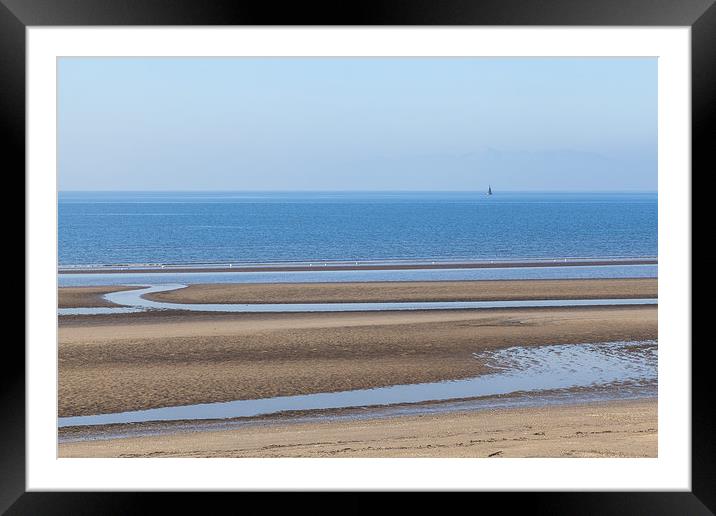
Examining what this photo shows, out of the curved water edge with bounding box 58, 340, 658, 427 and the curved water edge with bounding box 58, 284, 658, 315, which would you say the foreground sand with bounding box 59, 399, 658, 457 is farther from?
the curved water edge with bounding box 58, 284, 658, 315

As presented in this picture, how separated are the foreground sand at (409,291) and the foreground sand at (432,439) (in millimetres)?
7451

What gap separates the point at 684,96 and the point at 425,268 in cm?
1854

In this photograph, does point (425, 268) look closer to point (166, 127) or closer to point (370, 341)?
point (370, 341)

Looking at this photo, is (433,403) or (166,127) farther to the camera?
(166,127)

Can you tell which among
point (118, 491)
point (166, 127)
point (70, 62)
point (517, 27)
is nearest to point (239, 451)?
point (118, 491)

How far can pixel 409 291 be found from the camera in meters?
15.1

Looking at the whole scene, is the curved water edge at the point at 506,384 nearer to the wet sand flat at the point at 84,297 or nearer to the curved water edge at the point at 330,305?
the curved water edge at the point at 330,305

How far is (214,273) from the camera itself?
21.5 metres

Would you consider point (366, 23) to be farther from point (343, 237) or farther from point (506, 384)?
point (343, 237)

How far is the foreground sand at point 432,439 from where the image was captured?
5.59 meters

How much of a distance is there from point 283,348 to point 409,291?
609 centimetres

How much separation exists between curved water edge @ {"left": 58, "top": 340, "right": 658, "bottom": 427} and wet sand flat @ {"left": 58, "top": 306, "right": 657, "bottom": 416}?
209mm

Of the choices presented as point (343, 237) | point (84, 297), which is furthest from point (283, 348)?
point (343, 237)

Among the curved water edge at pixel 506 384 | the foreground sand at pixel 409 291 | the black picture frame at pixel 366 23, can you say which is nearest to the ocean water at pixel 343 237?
the foreground sand at pixel 409 291
